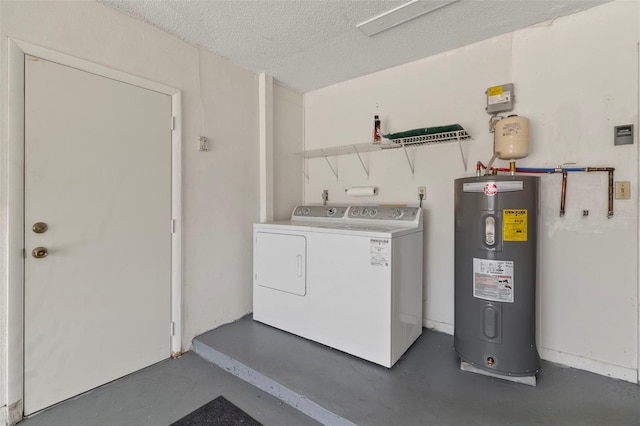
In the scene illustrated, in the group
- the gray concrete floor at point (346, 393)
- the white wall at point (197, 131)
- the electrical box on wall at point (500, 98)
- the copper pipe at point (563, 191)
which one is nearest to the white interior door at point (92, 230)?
the white wall at point (197, 131)

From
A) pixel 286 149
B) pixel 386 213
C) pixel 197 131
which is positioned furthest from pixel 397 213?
pixel 197 131

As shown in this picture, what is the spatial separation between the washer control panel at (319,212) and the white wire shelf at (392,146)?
1.56 feet

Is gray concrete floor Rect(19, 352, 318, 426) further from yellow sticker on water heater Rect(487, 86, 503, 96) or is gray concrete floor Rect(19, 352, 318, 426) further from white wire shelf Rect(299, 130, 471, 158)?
yellow sticker on water heater Rect(487, 86, 503, 96)

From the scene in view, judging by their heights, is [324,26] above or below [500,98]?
above

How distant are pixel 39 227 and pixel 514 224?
9.19 ft

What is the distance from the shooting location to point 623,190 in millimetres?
1809

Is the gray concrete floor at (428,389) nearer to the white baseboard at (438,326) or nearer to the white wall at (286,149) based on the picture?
the white baseboard at (438,326)

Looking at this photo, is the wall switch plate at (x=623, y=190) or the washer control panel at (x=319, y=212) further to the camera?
the washer control panel at (x=319, y=212)

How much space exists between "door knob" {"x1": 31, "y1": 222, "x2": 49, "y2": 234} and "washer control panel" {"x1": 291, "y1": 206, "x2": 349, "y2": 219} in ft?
6.27

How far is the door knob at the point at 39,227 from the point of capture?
1588 millimetres

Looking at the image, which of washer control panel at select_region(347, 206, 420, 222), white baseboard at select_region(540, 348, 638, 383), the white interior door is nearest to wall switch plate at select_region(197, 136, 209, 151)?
the white interior door

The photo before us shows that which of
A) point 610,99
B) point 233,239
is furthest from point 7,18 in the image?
point 610,99

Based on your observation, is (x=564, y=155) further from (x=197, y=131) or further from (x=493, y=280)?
(x=197, y=131)

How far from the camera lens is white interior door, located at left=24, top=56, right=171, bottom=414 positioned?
1.60 m
